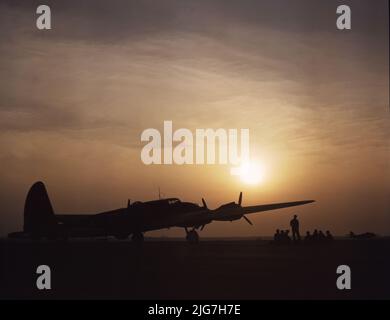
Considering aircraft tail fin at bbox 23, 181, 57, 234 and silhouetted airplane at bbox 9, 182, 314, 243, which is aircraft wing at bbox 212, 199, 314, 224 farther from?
aircraft tail fin at bbox 23, 181, 57, 234

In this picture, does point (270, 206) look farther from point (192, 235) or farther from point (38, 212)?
point (38, 212)

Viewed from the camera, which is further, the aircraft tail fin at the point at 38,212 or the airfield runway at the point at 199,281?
the aircraft tail fin at the point at 38,212

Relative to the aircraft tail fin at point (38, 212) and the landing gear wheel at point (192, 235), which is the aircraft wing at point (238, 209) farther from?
the aircraft tail fin at point (38, 212)

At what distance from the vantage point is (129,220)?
3788 cm

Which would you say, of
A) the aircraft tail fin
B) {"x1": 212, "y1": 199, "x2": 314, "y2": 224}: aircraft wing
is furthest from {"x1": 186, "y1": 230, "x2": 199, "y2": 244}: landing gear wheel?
the aircraft tail fin

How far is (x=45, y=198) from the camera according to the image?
41000 millimetres

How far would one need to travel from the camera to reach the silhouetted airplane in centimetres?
3750

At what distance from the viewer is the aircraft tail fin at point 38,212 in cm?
3938

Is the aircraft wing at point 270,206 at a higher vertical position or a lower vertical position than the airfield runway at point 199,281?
higher

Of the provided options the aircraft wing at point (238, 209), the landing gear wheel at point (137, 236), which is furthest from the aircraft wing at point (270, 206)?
the landing gear wheel at point (137, 236)

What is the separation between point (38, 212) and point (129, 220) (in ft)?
22.9
